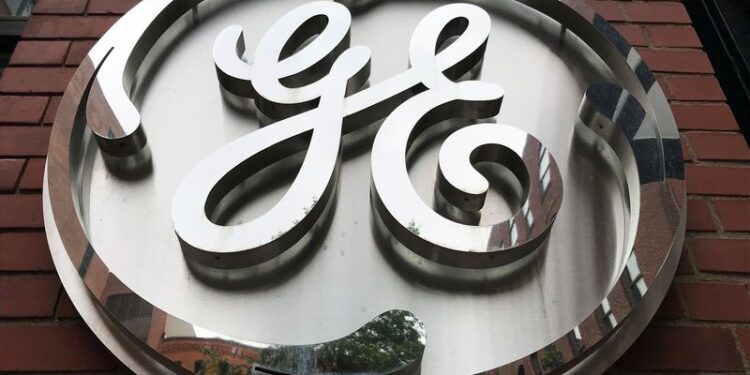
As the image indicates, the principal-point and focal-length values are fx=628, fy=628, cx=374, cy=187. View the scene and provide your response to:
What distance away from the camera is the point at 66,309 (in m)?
1.44

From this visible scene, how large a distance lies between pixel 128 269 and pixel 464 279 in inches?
29.6

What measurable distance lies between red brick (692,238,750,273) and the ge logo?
44 cm

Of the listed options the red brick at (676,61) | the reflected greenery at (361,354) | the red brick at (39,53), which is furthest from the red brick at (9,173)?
the red brick at (676,61)

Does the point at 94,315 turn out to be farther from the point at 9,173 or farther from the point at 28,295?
the point at 9,173

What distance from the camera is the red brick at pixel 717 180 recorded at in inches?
66.6

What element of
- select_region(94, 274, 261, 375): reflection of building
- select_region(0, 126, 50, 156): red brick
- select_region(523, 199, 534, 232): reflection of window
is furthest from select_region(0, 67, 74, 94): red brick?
select_region(523, 199, 534, 232): reflection of window

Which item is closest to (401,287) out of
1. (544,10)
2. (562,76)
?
(562,76)

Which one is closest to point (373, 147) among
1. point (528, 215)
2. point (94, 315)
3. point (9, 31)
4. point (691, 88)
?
point (528, 215)

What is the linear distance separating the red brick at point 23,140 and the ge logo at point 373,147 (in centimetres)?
52

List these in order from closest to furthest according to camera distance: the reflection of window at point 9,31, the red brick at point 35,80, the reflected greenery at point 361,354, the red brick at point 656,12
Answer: the reflected greenery at point 361,354 < the red brick at point 35,80 < the red brick at point 656,12 < the reflection of window at point 9,31

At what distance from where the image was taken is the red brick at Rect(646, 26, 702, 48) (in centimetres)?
202

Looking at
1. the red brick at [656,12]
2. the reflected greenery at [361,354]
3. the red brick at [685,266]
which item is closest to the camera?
the reflected greenery at [361,354]

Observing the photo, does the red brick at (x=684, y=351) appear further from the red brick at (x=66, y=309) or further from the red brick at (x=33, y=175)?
the red brick at (x=33, y=175)

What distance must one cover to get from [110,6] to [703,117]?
1.88 metres
